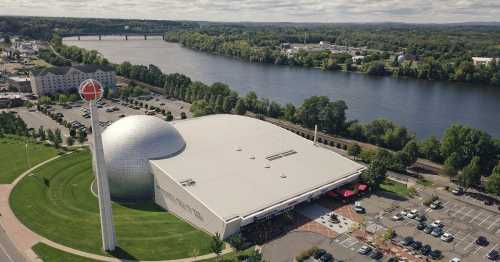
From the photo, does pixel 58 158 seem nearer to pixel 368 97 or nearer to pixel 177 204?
pixel 177 204

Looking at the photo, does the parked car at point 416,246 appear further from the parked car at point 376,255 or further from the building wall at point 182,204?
the building wall at point 182,204

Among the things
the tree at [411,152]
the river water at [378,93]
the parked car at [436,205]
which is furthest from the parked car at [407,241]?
the river water at [378,93]

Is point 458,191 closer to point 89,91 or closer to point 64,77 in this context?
point 89,91

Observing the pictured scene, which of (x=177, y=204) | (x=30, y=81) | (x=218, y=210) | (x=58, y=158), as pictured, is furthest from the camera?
(x=30, y=81)

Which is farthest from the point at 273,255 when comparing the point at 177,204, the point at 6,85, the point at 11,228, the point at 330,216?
the point at 6,85

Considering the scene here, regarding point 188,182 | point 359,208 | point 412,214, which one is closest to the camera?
point 188,182

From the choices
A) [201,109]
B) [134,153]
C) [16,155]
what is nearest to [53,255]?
[134,153]
